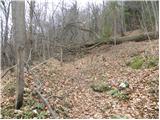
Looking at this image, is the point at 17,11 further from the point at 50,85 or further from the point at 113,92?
the point at 113,92

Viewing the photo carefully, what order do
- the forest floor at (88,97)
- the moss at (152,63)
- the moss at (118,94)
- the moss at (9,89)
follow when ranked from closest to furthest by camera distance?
1. the forest floor at (88,97)
2. the moss at (118,94)
3. the moss at (9,89)
4. the moss at (152,63)

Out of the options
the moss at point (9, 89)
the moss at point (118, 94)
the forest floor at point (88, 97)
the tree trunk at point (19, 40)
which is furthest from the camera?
the moss at point (9, 89)

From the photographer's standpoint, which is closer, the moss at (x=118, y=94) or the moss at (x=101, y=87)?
the moss at (x=118, y=94)

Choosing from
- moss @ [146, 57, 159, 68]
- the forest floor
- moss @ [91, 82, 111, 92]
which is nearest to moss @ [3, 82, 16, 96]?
the forest floor

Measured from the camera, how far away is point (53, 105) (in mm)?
7215

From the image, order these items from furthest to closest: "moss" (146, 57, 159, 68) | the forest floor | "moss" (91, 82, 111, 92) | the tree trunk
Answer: "moss" (146, 57, 159, 68)
"moss" (91, 82, 111, 92)
the tree trunk
the forest floor

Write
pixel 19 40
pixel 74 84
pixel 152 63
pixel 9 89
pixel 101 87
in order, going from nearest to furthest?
pixel 19 40 → pixel 9 89 → pixel 101 87 → pixel 74 84 → pixel 152 63

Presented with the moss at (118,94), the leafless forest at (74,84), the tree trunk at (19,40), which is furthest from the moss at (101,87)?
the tree trunk at (19,40)

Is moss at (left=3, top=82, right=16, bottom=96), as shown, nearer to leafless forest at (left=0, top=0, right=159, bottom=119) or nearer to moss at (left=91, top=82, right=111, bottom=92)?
leafless forest at (left=0, top=0, right=159, bottom=119)

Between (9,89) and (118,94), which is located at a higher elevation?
(9,89)

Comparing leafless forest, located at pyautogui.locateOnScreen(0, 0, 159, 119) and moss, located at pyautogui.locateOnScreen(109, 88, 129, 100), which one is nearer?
leafless forest, located at pyautogui.locateOnScreen(0, 0, 159, 119)

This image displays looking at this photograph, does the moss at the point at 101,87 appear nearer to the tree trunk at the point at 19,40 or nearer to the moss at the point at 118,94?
the moss at the point at 118,94

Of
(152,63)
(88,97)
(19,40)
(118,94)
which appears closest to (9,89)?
(19,40)

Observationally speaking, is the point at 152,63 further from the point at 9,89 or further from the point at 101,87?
the point at 9,89
